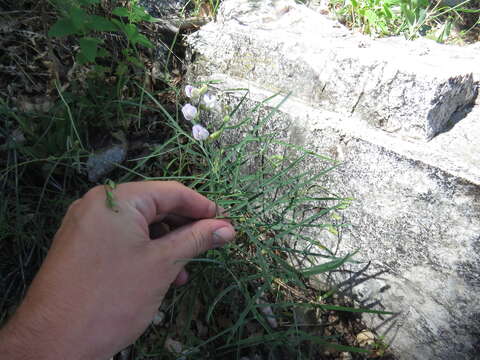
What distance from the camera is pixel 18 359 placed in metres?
0.83

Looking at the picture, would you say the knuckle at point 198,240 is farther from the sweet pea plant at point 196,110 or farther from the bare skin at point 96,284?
the sweet pea plant at point 196,110

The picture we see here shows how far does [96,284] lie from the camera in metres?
0.86

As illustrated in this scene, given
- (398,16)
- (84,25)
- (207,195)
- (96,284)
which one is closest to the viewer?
(96,284)

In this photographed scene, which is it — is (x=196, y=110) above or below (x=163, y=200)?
above

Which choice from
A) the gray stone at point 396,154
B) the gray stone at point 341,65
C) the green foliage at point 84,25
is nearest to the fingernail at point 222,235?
the gray stone at point 396,154

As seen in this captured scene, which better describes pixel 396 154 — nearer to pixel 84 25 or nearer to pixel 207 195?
pixel 207 195

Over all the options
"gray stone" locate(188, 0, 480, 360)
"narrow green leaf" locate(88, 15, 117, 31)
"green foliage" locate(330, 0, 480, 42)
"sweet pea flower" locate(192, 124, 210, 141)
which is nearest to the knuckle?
"sweet pea flower" locate(192, 124, 210, 141)

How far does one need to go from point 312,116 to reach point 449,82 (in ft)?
1.51

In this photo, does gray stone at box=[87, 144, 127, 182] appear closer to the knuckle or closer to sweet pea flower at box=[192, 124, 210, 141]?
sweet pea flower at box=[192, 124, 210, 141]

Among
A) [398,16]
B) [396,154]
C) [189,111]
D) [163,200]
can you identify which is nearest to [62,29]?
[189,111]

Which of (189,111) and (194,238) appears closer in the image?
(194,238)

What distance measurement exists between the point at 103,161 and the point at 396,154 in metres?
1.21

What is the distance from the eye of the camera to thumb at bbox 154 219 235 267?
0.96 metres

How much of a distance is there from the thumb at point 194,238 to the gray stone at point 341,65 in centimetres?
66
